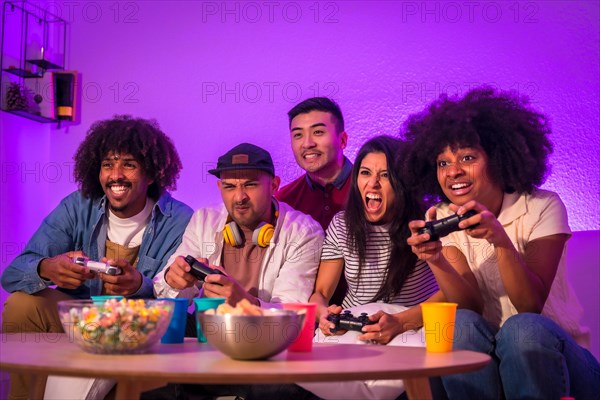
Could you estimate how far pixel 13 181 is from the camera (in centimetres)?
396

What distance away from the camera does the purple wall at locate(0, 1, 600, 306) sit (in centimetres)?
340

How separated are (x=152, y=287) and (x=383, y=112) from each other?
1.49 m

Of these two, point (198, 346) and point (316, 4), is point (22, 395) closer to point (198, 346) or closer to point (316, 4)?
point (198, 346)

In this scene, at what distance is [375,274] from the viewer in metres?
2.67

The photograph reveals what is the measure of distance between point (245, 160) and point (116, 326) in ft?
4.23

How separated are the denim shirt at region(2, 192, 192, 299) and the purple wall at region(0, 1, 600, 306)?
0.85m

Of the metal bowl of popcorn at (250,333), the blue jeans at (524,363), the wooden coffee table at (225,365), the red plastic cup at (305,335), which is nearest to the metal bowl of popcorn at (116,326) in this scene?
the wooden coffee table at (225,365)

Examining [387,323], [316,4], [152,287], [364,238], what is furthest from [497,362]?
[316,4]

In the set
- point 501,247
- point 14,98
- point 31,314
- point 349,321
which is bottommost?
point 31,314

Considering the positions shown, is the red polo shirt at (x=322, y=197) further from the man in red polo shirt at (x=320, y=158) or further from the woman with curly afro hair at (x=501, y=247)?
the woman with curly afro hair at (x=501, y=247)

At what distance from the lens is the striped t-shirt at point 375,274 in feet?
8.67

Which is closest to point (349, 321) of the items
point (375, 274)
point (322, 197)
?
point (375, 274)

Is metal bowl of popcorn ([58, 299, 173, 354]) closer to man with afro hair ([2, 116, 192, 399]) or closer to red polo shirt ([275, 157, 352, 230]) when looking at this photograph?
man with afro hair ([2, 116, 192, 399])

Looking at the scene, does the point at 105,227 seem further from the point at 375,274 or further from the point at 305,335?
the point at 305,335
